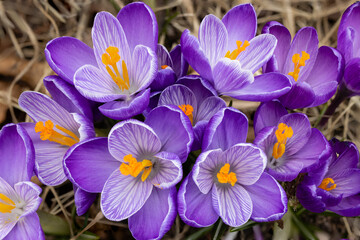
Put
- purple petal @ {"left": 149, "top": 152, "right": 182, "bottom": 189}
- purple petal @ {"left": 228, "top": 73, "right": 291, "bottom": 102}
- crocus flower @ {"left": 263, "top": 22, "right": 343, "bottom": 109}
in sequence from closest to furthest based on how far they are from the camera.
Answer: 1. purple petal @ {"left": 149, "top": 152, "right": 182, "bottom": 189}
2. purple petal @ {"left": 228, "top": 73, "right": 291, "bottom": 102}
3. crocus flower @ {"left": 263, "top": 22, "right": 343, "bottom": 109}

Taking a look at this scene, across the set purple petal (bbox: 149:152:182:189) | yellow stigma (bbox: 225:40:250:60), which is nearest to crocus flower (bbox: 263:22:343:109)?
yellow stigma (bbox: 225:40:250:60)

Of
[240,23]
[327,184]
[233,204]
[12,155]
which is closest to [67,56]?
[12,155]

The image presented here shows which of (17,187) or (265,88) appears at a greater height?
(265,88)

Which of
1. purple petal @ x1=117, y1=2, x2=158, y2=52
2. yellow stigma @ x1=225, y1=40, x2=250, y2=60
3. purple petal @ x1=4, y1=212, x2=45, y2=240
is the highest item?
purple petal @ x1=117, y1=2, x2=158, y2=52

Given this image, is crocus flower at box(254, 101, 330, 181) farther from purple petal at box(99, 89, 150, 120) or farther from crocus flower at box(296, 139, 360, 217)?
purple petal at box(99, 89, 150, 120)

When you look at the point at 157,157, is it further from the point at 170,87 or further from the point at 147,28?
the point at 147,28

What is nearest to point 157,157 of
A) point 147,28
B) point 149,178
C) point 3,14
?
point 149,178

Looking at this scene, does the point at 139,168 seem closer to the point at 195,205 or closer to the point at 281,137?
the point at 195,205
